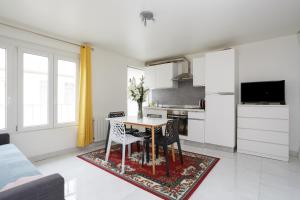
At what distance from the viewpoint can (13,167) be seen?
1614 millimetres

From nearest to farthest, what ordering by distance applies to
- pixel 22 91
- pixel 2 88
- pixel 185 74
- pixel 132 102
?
pixel 2 88
pixel 22 91
pixel 185 74
pixel 132 102

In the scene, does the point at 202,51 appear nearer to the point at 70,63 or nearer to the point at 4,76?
the point at 70,63

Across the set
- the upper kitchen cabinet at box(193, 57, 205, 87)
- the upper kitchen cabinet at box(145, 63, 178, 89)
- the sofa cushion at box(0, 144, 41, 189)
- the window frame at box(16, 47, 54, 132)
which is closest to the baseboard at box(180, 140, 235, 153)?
the upper kitchen cabinet at box(193, 57, 205, 87)

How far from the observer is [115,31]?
3.04 m

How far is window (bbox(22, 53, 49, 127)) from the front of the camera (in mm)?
2887

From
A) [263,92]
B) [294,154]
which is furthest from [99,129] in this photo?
[294,154]

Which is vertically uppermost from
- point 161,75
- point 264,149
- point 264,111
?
point 161,75

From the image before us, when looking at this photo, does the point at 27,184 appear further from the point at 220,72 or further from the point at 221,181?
the point at 220,72

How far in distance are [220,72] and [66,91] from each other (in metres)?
3.45

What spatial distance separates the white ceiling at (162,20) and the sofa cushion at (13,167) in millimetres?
1994

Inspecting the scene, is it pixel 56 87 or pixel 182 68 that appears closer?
pixel 56 87

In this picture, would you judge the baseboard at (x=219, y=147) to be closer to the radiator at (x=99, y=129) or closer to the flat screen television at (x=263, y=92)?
the flat screen television at (x=263, y=92)

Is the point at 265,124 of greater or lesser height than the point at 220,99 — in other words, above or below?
below

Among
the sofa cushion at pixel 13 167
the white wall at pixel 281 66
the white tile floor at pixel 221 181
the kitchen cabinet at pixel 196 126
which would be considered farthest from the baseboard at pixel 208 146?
the sofa cushion at pixel 13 167
